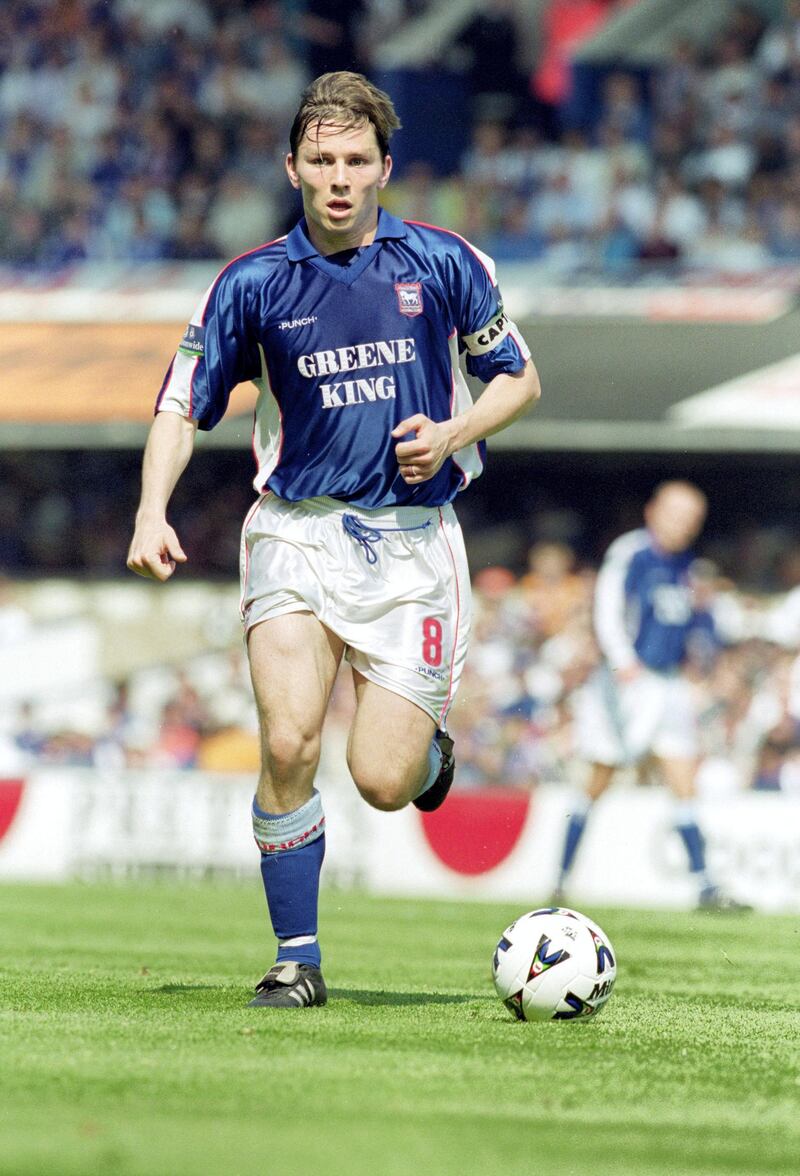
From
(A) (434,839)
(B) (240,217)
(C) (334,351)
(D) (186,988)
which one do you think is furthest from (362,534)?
(B) (240,217)

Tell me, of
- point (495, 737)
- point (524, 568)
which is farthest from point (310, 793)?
point (524, 568)

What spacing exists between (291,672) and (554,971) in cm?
113

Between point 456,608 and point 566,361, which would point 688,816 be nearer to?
point 456,608

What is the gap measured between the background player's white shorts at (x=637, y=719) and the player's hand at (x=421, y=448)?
6686 millimetres

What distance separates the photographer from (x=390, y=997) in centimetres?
595

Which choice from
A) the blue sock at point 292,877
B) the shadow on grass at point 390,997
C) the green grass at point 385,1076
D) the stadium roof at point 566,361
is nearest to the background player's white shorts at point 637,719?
the green grass at point 385,1076

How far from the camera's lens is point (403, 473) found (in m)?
5.37

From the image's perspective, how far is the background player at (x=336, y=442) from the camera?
553 cm

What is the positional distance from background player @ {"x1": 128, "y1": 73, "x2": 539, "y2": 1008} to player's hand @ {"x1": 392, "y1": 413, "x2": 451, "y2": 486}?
0.09 m

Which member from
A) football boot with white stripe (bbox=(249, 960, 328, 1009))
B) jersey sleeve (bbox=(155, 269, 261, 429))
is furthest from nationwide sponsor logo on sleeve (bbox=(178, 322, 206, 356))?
football boot with white stripe (bbox=(249, 960, 328, 1009))

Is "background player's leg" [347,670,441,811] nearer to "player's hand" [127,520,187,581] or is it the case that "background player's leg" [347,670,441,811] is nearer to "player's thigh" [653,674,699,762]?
"player's hand" [127,520,187,581]

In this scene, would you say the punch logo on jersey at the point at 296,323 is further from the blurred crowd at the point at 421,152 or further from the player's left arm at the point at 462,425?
the blurred crowd at the point at 421,152

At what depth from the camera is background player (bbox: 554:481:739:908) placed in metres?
11.9

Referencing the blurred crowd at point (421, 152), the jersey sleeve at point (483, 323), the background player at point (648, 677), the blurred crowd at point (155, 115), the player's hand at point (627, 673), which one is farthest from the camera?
the blurred crowd at point (155, 115)
